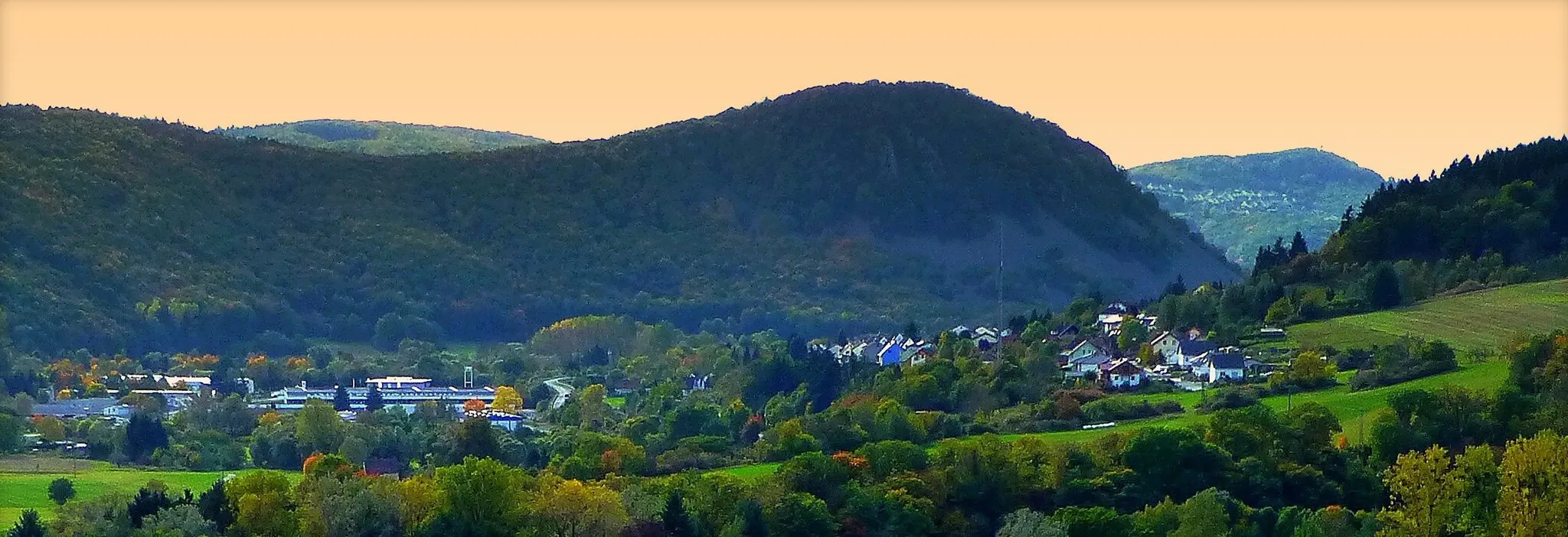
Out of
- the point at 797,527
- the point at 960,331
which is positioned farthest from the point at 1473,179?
the point at 797,527

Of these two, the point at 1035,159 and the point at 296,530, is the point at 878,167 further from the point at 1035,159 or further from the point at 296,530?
the point at 296,530

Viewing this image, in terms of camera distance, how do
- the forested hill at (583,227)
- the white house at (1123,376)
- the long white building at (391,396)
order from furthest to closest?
the forested hill at (583,227) < the long white building at (391,396) < the white house at (1123,376)

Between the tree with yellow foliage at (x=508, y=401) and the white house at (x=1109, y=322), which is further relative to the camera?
the tree with yellow foliage at (x=508, y=401)

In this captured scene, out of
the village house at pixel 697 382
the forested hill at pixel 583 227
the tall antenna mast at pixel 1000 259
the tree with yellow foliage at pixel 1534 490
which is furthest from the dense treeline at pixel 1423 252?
the forested hill at pixel 583 227

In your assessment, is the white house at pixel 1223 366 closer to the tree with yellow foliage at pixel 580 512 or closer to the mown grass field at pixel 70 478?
the tree with yellow foliage at pixel 580 512

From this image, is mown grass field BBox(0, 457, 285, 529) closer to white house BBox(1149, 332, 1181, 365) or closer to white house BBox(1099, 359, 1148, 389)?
white house BBox(1099, 359, 1148, 389)
